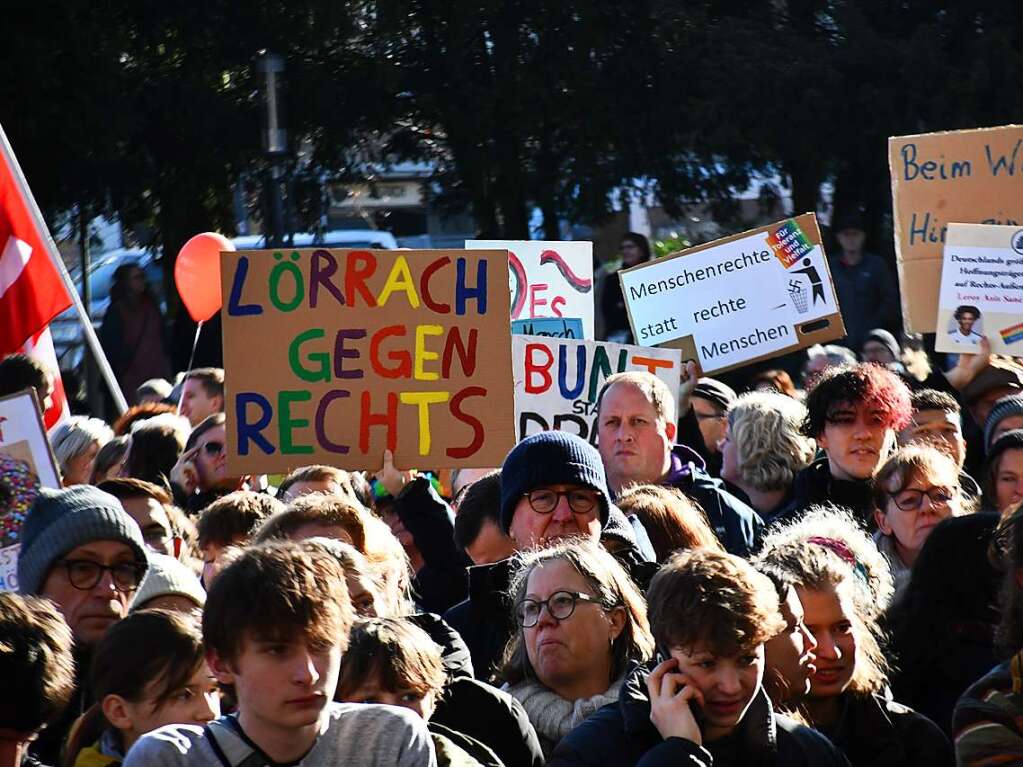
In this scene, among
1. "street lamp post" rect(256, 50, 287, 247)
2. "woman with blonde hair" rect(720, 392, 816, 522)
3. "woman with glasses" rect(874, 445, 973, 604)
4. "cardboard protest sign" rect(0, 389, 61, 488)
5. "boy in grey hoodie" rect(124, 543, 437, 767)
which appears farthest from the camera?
"street lamp post" rect(256, 50, 287, 247)

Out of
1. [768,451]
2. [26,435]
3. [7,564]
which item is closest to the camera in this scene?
[7,564]

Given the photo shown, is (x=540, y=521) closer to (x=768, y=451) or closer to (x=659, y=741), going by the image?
(x=659, y=741)

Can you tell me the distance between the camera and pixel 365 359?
6566mm

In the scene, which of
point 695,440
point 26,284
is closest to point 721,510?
point 695,440

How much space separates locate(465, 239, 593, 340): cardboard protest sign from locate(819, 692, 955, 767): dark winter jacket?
191 inches

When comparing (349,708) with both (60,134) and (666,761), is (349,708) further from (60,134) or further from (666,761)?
(60,134)

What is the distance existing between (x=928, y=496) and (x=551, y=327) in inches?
142

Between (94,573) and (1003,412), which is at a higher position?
(1003,412)

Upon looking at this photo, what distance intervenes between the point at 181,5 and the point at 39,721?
12.8 meters

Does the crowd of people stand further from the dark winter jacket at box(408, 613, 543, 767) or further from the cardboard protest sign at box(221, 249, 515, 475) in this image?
the cardboard protest sign at box(221, 249, 515, 475)

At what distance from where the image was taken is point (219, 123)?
50.9 ft

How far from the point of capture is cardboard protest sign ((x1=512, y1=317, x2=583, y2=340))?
8.74 m

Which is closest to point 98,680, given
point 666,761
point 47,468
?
point 666,761

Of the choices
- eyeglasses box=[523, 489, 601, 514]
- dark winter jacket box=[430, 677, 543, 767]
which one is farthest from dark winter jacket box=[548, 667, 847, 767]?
eyeglasses box=[523, 489, 601, 514]
